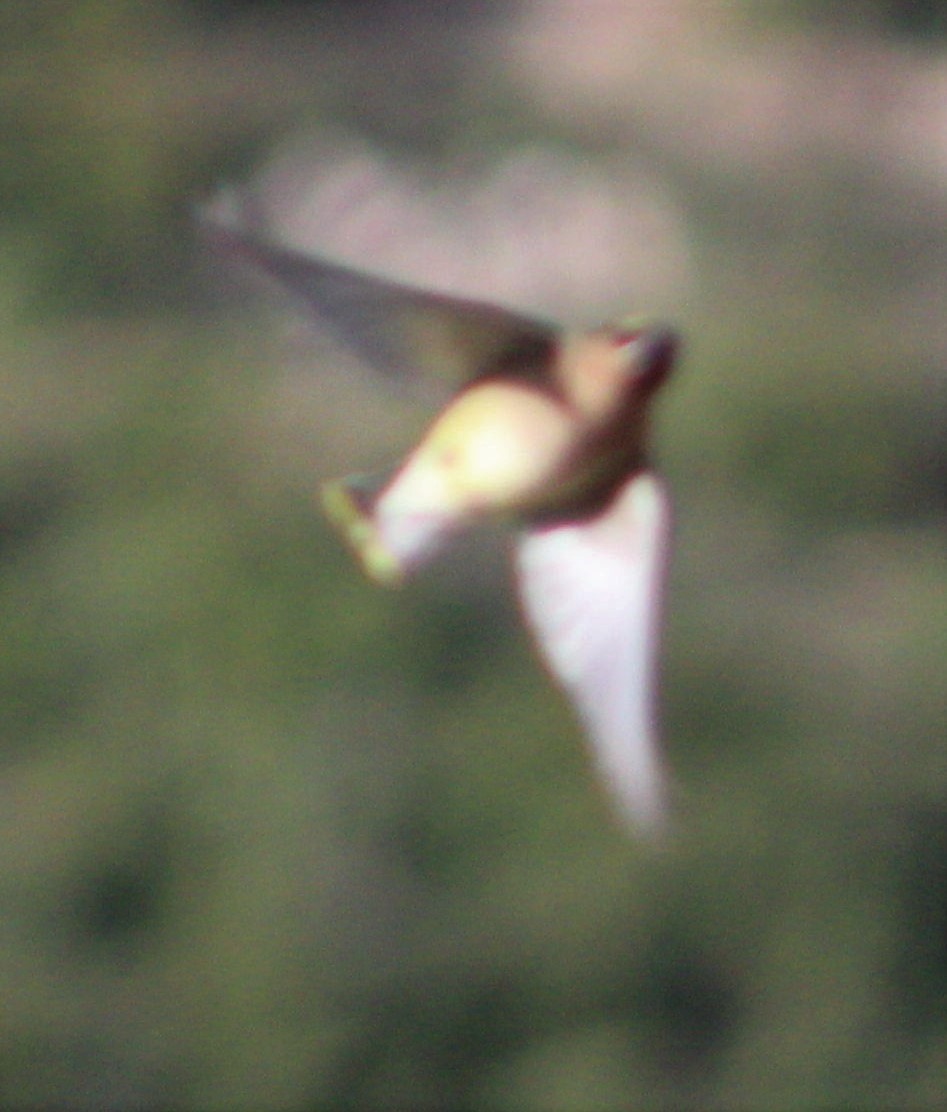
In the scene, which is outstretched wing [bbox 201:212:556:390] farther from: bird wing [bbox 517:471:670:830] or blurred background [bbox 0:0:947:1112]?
blurred background [bbox 0:0:947:1112]

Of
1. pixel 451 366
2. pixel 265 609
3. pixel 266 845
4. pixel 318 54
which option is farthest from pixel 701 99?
pixel 451 366

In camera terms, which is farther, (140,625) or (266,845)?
(140,625)

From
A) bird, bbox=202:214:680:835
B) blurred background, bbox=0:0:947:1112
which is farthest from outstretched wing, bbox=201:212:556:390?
blurred background, bbox=0:0:947:1112

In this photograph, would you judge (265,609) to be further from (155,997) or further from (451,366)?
(451,366)

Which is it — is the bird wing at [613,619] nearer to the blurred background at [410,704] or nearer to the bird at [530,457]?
the bird at [530,457]

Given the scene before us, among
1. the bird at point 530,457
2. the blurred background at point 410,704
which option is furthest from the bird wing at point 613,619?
the blurred background at point 410,704

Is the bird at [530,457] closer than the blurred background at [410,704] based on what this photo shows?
Yes
